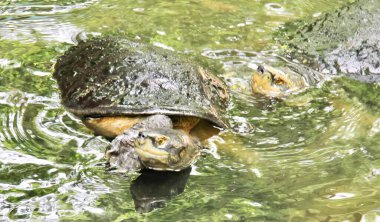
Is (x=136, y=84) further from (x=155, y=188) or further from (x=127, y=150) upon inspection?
(x=155, y=188)

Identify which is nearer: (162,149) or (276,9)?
(162,149)

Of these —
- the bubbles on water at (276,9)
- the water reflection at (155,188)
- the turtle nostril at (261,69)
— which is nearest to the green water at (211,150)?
the water reflection at (155,188)

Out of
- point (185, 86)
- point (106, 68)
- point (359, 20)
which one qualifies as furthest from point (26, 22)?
point (359, 20)

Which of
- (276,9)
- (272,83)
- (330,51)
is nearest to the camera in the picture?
(272,83)

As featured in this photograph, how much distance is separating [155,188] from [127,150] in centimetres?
38

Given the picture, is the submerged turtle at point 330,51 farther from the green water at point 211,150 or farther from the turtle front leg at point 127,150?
the turtle front leg at point 127,150

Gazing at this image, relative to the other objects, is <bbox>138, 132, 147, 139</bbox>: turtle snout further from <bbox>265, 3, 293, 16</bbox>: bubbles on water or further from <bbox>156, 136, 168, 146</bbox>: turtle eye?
<bbox>265, 3, 293, 16</bbox>: bubbles on water

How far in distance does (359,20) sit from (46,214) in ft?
14.0

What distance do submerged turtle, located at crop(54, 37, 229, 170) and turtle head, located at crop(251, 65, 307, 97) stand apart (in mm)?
573

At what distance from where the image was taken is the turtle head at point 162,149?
4.06 metres

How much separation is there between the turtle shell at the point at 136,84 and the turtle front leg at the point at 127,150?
14 centimetres

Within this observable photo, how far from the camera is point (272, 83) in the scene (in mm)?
5715

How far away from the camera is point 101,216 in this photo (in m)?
3.61

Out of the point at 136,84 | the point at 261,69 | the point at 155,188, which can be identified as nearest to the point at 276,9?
the point at 261,69
